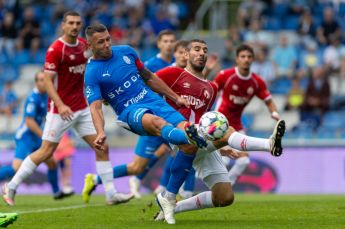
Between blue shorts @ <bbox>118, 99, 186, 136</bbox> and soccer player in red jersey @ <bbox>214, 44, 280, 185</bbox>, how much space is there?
195 inches

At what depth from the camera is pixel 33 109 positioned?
17641 millimetres

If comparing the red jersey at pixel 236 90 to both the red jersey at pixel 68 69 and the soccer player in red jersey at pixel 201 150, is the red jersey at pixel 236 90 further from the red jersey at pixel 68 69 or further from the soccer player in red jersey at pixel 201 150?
the soccer player in red jersey at pixel 201 150

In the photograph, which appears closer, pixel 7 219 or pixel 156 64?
pixel 7 219

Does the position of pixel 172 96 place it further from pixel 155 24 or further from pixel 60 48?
pixel 155 24

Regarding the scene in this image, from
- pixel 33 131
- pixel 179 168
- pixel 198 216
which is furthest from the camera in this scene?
pixel 33 131

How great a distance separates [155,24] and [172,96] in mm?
16630

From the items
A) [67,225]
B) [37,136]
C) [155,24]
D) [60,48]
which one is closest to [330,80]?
[155,24]

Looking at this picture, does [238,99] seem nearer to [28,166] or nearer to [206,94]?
[28,166]

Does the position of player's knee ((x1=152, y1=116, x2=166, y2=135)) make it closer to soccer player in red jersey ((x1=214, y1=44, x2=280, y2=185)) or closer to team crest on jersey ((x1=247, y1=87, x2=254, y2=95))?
soccer player in red jersey ((x1=214, y1=44, x2=280, y2=185))

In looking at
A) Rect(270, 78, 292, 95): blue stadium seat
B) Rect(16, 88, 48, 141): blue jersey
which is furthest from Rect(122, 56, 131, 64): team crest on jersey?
Rect(270, 78, 292, 95): blue stadium seat

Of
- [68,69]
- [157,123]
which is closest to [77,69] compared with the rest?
[68,69]

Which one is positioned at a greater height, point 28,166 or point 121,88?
point 121,88

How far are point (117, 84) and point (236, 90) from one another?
5053 millimetres

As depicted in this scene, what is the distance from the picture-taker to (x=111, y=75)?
39.0ft
